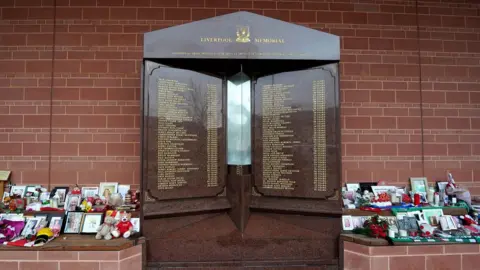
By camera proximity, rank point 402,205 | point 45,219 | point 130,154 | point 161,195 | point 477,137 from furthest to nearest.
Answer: point 477,137, point 130,154, point 402,205, point 45,219, point 161,195

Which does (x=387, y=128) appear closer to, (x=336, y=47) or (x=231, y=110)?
(x=336, y=47)

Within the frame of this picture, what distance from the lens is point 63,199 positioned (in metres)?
3.64

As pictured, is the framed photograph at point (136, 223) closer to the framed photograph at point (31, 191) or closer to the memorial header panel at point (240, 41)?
the framed photograph at point (31, 191)

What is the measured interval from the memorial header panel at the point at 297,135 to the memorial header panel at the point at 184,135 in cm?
44

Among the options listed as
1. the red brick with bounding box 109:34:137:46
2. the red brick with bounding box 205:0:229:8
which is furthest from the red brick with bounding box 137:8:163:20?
the red brick with bounding box 205:0:229:8

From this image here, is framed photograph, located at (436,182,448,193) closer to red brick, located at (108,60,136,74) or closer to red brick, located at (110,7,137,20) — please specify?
red brick, located at (108,60,136,74)

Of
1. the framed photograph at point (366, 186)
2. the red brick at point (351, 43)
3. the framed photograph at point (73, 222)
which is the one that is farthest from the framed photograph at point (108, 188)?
the red brick at point (351, 43)

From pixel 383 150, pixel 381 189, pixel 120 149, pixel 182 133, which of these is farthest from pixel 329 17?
pixel 120 149

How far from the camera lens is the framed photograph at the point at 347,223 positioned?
10.5ft

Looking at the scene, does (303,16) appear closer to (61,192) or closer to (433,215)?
(433,215)

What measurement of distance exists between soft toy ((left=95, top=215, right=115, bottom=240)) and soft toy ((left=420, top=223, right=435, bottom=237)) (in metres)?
3.06

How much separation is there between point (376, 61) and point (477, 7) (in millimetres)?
1726

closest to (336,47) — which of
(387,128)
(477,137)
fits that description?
(387,128)

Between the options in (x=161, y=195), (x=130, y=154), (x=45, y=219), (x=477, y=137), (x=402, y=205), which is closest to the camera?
(x=161, y=195)
